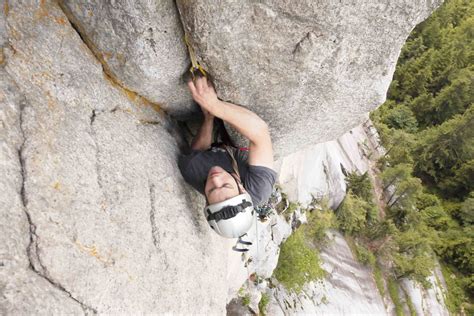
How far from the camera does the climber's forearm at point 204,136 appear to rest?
15.8ft

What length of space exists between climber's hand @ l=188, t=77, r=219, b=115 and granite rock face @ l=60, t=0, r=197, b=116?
0.67ft

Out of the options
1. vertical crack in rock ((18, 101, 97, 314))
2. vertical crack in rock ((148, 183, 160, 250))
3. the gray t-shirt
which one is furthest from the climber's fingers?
vertical crack in rock ((18, 101, 97, 314))

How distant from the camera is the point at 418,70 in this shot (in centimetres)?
4066

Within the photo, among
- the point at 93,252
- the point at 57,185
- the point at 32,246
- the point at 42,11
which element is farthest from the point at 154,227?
the point at 42,11

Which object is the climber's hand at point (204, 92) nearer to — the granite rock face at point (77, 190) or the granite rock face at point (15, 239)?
the granite rock face at point (77, 190)

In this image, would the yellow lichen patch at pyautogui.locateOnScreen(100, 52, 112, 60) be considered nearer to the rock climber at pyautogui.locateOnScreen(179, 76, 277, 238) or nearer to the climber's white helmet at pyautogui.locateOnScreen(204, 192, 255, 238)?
the rock climber at pyautogui.locateOnScreen(179, 76, 277, 238)

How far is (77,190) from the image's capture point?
3.24 meters

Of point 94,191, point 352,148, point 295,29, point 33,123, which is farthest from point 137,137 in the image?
point 352,148

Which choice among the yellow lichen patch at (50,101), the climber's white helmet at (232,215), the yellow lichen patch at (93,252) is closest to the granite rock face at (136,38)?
the yellow lichen patch at (50,101)

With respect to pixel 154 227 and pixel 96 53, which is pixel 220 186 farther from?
pixel 96 53

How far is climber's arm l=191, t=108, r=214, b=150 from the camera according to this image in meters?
4.79

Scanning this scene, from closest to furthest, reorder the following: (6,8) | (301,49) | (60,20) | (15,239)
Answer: (15,239) < (6,8) < (60,20) < (301,49)

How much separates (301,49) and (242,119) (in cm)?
113

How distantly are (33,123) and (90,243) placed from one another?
48.4 inches
